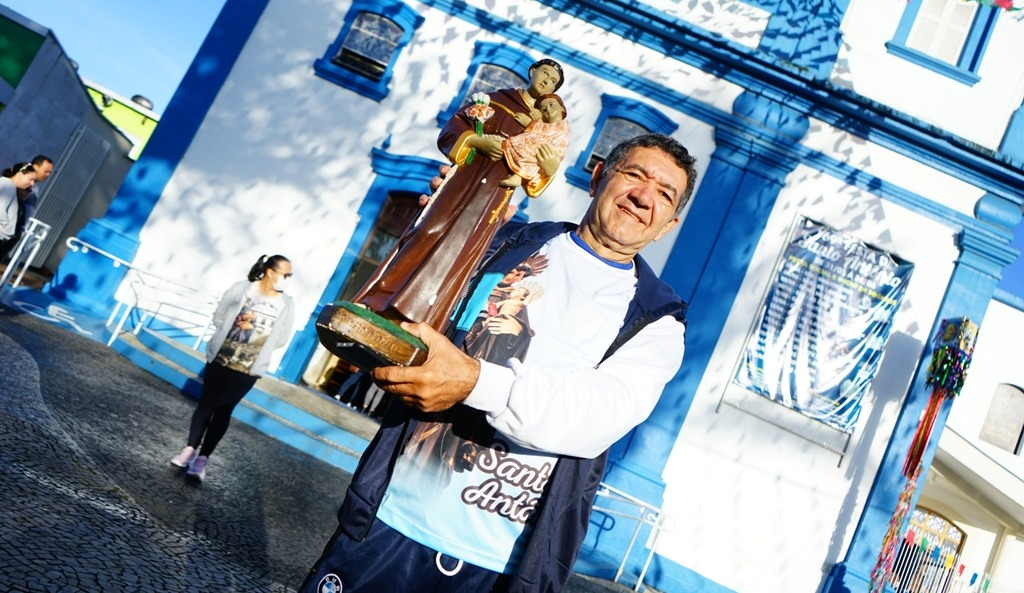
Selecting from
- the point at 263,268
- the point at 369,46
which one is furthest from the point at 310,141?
the point at 263,268

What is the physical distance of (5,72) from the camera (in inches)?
432

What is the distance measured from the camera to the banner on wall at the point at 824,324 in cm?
838

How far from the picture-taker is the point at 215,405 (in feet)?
15.7

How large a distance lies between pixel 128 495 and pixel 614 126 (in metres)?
7.14

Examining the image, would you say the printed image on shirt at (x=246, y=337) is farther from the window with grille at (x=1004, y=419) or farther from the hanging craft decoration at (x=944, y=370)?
the window with grille at (x=1004, y=419)

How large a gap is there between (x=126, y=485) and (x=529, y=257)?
3.16m

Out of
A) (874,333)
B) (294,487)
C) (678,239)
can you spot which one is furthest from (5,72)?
(874,333)

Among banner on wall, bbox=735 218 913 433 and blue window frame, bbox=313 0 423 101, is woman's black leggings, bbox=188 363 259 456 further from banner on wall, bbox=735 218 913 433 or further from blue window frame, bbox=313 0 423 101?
banner on wall, bbox=735 218 913 433

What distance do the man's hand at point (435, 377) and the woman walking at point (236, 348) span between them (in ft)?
12.4

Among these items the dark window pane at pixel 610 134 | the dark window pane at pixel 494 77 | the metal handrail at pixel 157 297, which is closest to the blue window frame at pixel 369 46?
the dark window pane at pixel 494 77

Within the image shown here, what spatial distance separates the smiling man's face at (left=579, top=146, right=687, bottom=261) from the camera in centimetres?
182

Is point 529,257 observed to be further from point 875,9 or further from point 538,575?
point 875,9

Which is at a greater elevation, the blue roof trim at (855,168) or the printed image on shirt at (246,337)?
the blue roof trim at (855,168)

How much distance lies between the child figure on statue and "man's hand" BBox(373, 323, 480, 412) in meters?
0.66
